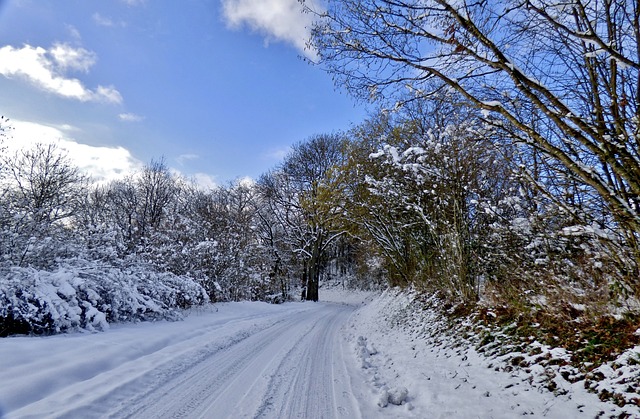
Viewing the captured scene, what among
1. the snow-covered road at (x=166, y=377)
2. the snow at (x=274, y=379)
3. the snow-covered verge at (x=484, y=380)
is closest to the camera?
the snow-covered verge at (x=484, y=380)

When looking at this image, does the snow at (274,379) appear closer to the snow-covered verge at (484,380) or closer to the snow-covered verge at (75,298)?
the snow-covered verge at (484,380)

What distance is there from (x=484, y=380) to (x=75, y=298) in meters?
7.00

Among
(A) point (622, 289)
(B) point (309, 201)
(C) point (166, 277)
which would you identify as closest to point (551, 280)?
(A) point (622, 289)

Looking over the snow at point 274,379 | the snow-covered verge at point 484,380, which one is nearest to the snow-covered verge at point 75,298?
the snow at point 274,379

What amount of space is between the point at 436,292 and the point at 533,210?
4.35 meters

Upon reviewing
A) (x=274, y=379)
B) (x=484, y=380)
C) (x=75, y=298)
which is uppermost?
(x=75, y=298)

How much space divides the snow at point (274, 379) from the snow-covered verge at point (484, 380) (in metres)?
0.02

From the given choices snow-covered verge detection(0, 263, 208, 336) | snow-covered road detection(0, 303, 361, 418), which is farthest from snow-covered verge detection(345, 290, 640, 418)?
snow-covered verge detection(0, 263, 208, 336)

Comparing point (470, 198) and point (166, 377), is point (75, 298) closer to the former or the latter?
point (166, 377)

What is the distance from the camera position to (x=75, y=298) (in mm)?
6391

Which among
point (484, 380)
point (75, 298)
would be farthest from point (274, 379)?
point (75, 298)

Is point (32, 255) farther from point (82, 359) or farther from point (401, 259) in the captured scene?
point (401, 259)

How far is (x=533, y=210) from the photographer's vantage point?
5.84 metres

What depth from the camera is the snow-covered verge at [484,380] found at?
9.85 feet
